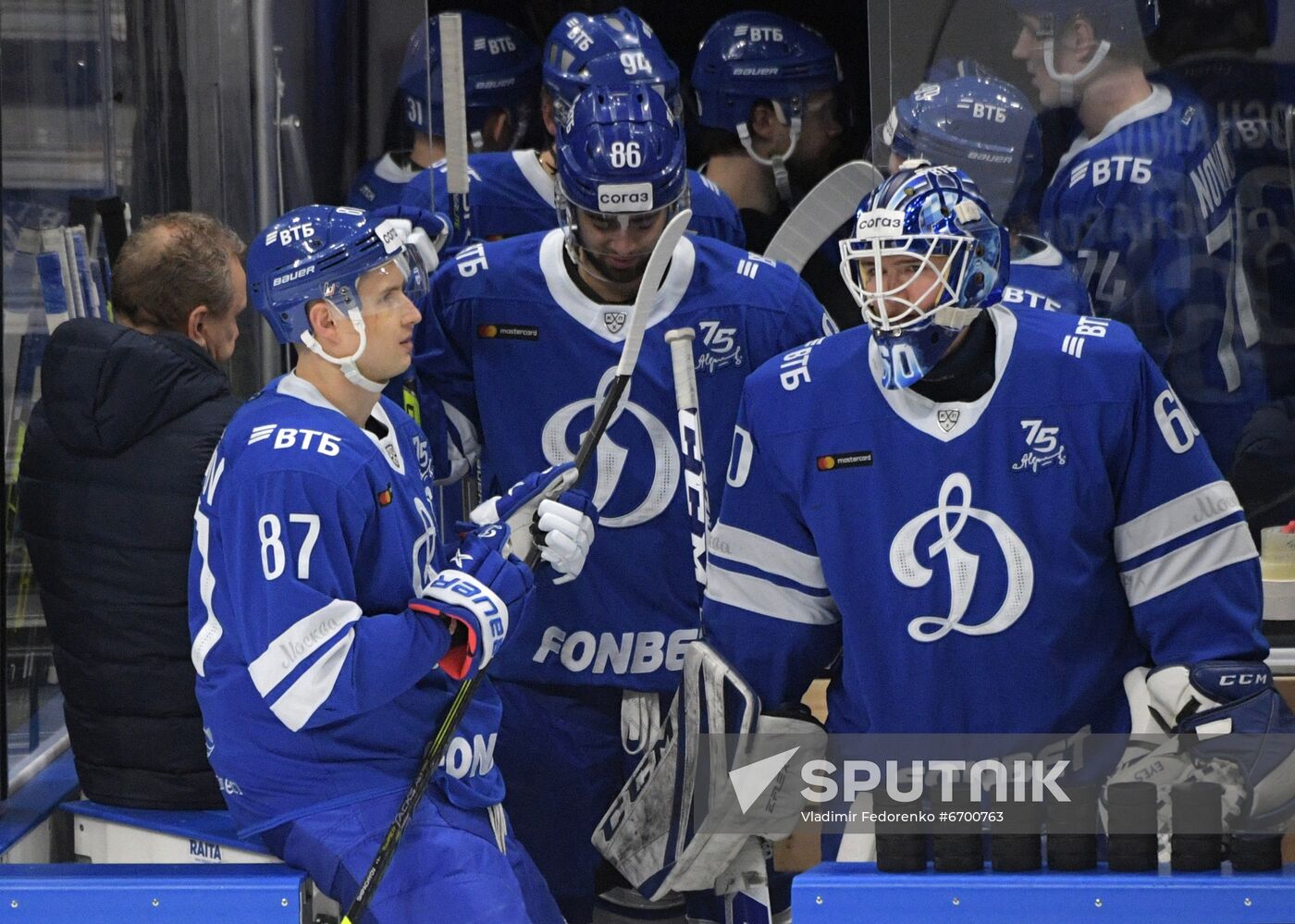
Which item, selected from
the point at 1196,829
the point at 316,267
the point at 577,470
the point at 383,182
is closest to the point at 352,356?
the point at 316,267

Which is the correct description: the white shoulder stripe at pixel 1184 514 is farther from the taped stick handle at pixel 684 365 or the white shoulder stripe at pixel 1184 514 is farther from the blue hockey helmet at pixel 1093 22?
the blue hockey helmet at pixel 1093 22

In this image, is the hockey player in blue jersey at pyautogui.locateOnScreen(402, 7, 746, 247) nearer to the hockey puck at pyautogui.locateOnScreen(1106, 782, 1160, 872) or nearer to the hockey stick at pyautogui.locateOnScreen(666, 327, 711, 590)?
the hockey stick at pyautogui.locateOnScreen(666, 327, 711, 590)

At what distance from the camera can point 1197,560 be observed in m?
2.74

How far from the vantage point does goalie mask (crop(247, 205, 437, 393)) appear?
282 cm

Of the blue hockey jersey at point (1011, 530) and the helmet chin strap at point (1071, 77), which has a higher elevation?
the helmet chin strap at point (1071, 77)

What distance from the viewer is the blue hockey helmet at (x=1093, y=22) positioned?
3510mm

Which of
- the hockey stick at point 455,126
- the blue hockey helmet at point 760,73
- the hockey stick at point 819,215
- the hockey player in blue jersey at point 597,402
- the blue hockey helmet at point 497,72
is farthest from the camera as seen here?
the blue hockey helmet at point 497,72

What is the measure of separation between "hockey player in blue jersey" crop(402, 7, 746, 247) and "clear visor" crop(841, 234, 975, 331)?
1.50 metres

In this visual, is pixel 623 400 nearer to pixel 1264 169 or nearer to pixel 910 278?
pixel 910 278

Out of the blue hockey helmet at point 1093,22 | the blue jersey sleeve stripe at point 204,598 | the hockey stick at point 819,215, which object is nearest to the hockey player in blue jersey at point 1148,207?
the blue hockey helmet at point 1093,22

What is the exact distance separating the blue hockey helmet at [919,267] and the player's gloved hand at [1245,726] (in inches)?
21.7

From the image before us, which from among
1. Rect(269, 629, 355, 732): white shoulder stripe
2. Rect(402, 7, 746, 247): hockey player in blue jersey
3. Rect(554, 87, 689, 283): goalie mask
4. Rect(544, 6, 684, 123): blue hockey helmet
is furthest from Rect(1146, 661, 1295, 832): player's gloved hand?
Rect(544, 6, 684, 123): blue hockey helmet

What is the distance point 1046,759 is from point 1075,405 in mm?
498

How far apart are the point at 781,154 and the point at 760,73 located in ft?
0.66
